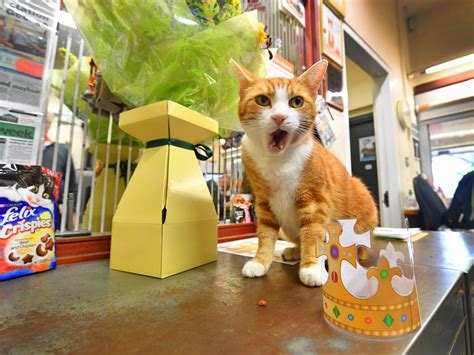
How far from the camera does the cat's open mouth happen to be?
0.59 m

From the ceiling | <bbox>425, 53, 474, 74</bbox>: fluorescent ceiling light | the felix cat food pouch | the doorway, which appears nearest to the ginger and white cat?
the felix cat food pouch

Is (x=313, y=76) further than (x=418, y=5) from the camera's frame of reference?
No

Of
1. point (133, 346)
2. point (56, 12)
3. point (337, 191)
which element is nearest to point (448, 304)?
point (337, 191)

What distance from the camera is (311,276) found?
1.55 feet

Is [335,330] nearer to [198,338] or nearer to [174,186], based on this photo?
[198,338]

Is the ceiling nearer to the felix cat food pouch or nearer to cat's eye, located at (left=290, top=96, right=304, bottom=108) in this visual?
cat's eye, located at (left=290, top=96, right=304, bottom=108)

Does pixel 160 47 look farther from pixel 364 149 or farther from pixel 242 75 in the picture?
pixel 364 149

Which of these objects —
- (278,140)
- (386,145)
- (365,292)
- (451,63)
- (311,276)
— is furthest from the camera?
(451,63)

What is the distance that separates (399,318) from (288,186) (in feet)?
1.13

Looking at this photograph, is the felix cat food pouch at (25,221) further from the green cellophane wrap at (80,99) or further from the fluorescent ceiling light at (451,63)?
the fluorescent ceiling light at (451,63)

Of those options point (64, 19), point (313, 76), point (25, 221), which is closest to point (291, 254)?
point (313, 76)

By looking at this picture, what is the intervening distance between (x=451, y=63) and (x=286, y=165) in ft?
11.3

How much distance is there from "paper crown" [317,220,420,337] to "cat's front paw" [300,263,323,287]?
0.43 feet

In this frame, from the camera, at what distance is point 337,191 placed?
679 mm
